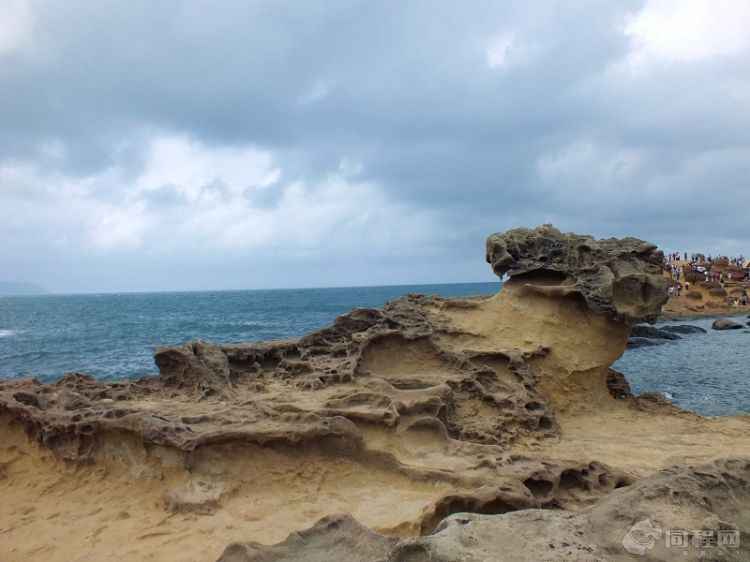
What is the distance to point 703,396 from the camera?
1448cm

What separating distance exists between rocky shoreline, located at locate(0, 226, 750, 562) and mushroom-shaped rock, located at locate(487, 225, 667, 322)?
0.04 metres

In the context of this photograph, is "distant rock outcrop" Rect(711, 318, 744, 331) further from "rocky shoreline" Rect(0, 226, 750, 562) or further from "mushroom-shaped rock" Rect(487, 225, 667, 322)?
"mushroom-shaped rock" Rect(487, 225, 667, 322)

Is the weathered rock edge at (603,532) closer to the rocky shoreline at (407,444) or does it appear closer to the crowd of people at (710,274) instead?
the rocky shoreline at (407,444)

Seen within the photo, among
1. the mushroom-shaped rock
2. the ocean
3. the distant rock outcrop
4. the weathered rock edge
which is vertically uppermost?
the mushroom-shaped rock

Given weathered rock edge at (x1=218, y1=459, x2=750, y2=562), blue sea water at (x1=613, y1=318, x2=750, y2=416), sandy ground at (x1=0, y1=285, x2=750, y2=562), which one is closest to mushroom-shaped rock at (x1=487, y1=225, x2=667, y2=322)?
sandy ground at (x1=0, y1=285, x2=750, y2=562)

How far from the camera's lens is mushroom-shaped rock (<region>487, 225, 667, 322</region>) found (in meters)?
9.39

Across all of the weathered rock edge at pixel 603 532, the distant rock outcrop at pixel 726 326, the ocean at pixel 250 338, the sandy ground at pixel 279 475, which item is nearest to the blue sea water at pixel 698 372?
the ocean at pixel 250 338

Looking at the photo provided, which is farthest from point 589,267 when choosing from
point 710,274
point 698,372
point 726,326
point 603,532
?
point 710,274

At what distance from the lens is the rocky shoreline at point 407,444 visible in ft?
10.2

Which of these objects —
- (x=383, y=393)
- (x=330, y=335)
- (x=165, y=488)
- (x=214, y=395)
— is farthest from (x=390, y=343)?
(x=165, y=488)

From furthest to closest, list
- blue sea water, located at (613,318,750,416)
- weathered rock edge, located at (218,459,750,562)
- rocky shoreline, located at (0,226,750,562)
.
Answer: blue sea water, located at (613,318,750,416) → rocky shoreline, located at (0,226,750,562) → weathered rock edge, located at (218,459,750,562)

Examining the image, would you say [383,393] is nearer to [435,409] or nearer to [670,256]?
[435,409]

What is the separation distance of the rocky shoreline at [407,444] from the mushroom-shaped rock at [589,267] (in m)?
0.04

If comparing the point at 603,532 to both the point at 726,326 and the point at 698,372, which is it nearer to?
the point at 698,372
